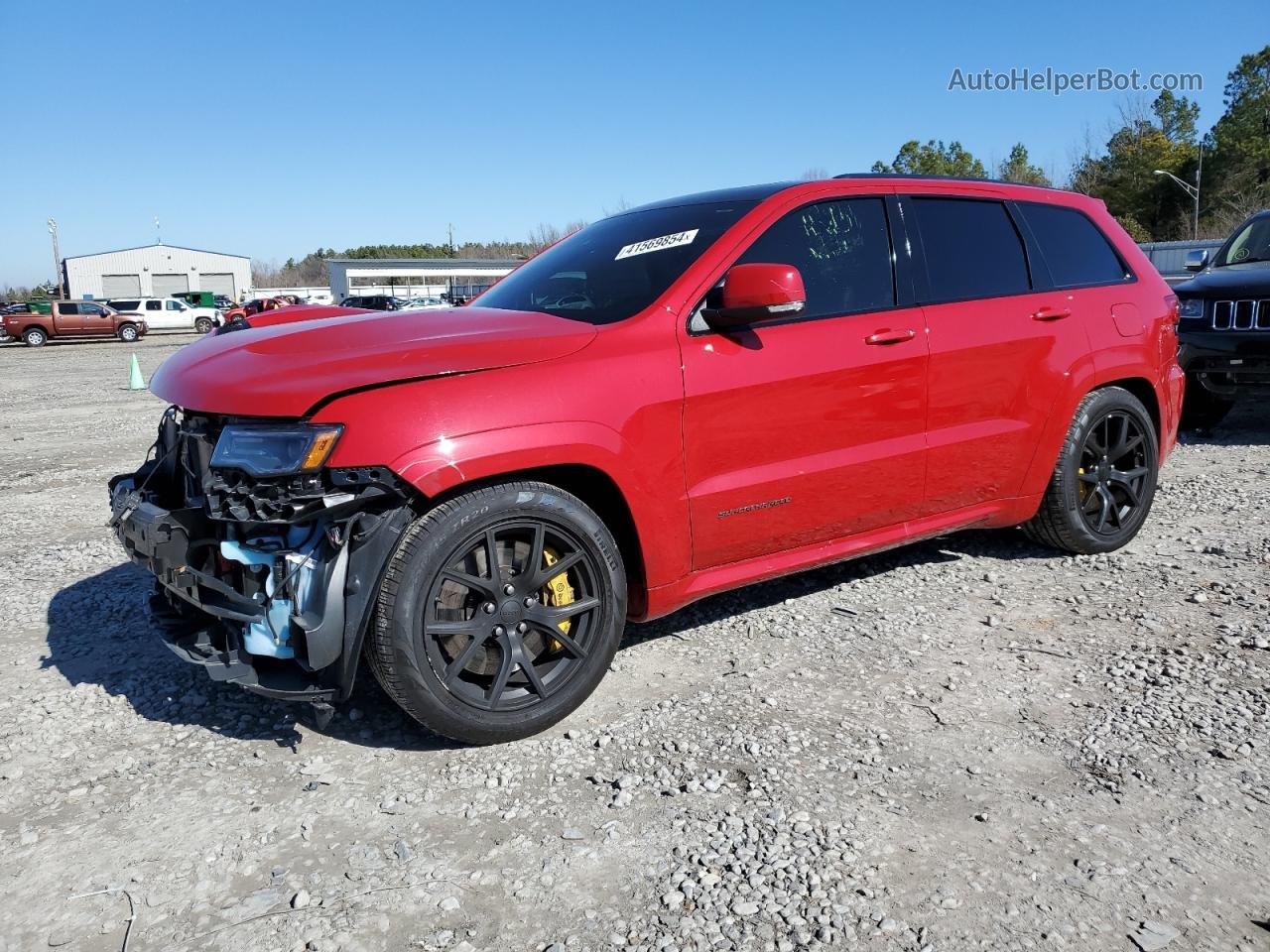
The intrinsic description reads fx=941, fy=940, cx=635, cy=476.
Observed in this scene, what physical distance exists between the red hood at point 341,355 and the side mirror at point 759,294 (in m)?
0.50

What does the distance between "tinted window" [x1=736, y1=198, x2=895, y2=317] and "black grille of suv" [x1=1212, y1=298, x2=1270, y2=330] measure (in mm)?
5030

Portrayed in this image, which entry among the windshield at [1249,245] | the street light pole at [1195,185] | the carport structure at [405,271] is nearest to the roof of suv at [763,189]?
the windshield at [1249,245]

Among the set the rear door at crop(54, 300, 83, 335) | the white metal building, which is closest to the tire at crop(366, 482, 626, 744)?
the rear door at crop(54, 300, 83, 335)

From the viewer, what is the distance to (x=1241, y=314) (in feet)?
24.4

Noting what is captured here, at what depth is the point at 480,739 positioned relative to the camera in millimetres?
3045

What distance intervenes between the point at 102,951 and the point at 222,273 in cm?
8888

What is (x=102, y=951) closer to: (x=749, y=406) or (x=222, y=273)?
(x=749, y=406)

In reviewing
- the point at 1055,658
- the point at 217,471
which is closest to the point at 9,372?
the point at 217,471

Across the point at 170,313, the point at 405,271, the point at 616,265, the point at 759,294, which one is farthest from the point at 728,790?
the point at 405,271

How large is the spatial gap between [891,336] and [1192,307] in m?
5.36

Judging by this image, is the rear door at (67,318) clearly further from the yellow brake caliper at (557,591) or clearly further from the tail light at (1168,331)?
the tail light at (1168,331)

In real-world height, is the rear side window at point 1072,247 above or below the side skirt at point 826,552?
above

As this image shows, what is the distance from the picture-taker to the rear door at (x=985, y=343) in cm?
404

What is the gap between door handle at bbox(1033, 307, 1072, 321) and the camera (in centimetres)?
437
